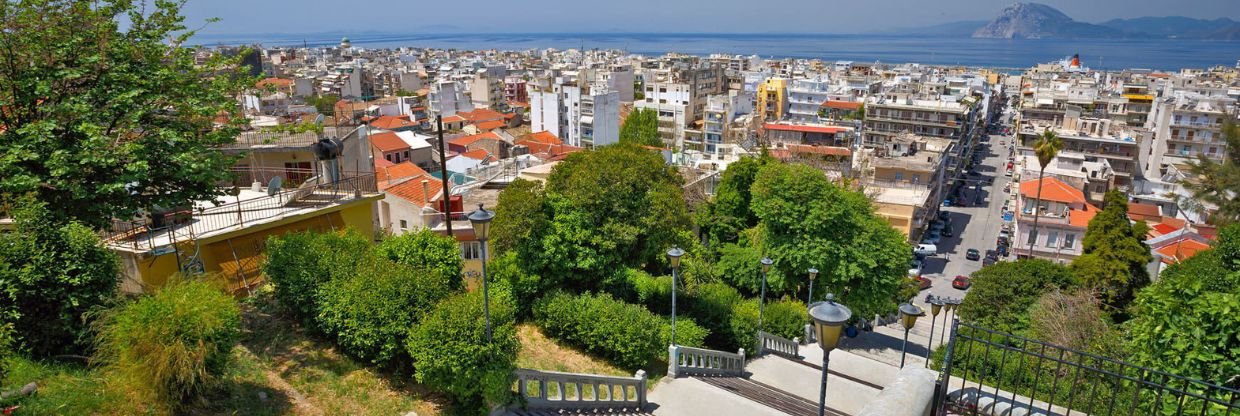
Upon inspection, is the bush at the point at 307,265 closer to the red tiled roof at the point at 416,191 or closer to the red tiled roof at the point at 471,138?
the red tiled roof at the point at 416,191

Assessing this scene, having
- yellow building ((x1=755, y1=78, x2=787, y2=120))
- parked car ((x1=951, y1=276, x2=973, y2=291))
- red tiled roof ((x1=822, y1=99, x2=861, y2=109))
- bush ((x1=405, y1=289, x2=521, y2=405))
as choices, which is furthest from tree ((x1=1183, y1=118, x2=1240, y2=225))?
yellow building ((x1=755, y1=78, x2=787, y2=120))

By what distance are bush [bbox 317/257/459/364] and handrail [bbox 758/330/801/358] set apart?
10.0 meters

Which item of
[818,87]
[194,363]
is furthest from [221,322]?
[818,87]

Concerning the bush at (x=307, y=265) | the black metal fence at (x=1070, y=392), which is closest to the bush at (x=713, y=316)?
the black metal fence at (x=1070, y=392)

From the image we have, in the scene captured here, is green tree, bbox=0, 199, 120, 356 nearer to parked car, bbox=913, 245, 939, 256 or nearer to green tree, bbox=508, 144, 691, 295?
green tree, bbox=508, 144, 691, 295

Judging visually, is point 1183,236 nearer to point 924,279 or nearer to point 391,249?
point 924,279

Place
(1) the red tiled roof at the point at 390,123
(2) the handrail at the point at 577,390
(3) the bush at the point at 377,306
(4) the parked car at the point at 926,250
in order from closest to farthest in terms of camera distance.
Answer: (3) the bush at the point at 377,306
(2) the handrail at the point at 577,390
(4) the parked car at the point at 926,250
(1) the red tiled roof at the point at 390,123

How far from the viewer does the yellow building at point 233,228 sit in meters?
12.6

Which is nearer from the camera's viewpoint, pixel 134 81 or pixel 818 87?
pixel 134 81

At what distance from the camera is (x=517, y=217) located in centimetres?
1564

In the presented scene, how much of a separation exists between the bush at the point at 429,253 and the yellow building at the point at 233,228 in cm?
202

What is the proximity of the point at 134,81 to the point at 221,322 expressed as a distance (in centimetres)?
480

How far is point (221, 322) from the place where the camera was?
8.47m

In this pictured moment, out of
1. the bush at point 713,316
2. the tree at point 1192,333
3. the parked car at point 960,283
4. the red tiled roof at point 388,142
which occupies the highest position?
the tree at point 1192,333
